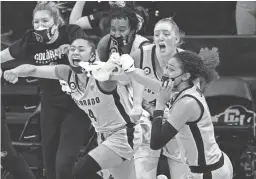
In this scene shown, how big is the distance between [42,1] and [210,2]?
6.75 feet

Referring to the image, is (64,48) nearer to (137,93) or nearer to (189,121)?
(137,93)

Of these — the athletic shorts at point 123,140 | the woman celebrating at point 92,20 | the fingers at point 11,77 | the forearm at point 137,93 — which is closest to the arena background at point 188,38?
the woman celebrating at point 92,20

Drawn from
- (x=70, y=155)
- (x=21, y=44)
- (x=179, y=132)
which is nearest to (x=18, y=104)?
(x=21, y=44)

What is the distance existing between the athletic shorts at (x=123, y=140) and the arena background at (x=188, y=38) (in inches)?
39.8

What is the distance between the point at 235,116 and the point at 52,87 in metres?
1.61

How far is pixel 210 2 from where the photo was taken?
764 cm

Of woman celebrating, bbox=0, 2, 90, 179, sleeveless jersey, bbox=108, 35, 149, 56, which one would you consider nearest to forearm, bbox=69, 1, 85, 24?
woman celebrating, bbox=0, 2, 90, 179

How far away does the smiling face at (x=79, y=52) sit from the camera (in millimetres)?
5449

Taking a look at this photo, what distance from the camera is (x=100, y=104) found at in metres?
5.36

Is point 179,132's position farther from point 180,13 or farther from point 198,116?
point 180,13

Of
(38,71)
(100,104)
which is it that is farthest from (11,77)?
(100,104)

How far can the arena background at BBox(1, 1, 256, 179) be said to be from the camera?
677 cm

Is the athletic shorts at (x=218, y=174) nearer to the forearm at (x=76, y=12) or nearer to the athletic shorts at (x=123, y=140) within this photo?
the athletic shorts at (x=123, y=140)

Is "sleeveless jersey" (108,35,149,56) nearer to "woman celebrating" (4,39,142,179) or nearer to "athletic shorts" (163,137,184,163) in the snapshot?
"woman celebrating" (4,39,142,179)
